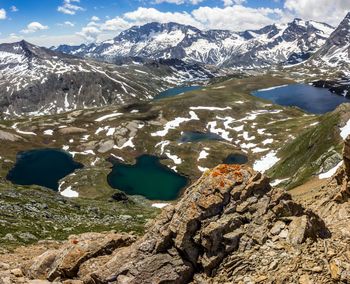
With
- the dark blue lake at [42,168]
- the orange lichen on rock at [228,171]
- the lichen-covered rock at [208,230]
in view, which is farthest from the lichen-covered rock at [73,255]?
the dark blue lake at [42,168]

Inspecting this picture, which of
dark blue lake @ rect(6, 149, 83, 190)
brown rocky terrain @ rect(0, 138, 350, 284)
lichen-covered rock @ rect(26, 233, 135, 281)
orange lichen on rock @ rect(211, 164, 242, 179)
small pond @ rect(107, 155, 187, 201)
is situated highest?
orange lichen on rock @ rect(211, 164, 242, 179)

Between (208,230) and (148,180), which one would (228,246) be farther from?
(148,180)

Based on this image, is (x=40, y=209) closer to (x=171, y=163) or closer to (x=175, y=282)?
(x=175, y=282)

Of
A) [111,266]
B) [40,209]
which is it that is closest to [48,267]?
[111,266]

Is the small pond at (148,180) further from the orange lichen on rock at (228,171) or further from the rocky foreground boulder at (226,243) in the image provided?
the rocky foreground boulder at (226,243)

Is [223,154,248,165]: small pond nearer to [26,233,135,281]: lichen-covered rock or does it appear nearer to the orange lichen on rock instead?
[26,233,135,281]: lichen-covered rock

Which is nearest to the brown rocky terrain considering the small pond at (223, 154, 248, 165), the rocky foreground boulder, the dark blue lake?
the rocky foreground boulder
